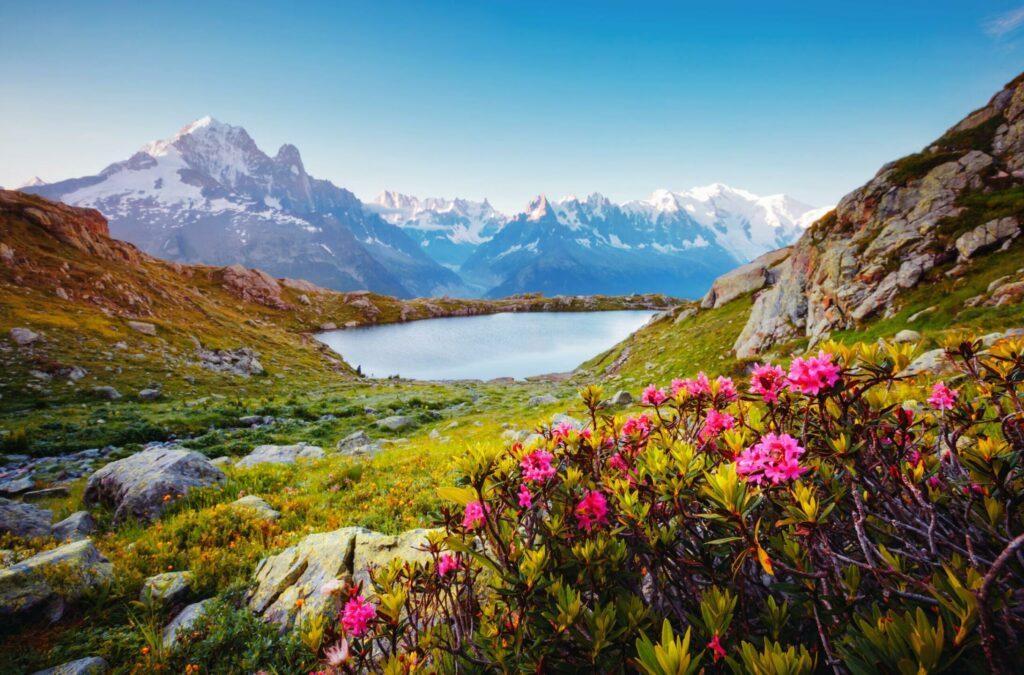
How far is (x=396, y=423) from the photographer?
74.5 feet

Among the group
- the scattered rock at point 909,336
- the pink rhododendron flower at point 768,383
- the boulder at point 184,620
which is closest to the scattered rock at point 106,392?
the boulder at point 184,620

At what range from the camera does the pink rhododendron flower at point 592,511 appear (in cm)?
297

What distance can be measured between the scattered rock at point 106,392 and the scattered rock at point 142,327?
53.8 ft

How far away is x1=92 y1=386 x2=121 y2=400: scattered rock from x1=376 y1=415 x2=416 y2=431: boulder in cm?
1746

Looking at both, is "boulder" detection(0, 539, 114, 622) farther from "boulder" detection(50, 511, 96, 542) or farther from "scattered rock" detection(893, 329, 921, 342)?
"scattered rock" detection(893, 329, 921, 342)

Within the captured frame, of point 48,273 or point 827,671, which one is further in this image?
point 48,273

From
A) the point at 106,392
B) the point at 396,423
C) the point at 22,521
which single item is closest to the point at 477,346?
the point at 106,392

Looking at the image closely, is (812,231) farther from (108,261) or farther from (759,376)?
(108,261)

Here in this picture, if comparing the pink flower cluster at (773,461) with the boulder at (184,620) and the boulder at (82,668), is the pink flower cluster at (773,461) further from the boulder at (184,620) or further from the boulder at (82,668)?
the boulder at (82,668)

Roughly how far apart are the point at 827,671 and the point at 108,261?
73.6 metres

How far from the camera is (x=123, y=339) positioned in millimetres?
35312

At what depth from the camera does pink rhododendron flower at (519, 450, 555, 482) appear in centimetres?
321

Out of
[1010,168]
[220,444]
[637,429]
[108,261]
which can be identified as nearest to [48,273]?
[108,261]

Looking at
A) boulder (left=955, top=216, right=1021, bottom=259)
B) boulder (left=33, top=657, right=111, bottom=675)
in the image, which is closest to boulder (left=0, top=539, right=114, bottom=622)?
boulder (left=33, top=657, right=111, bottom=675)
